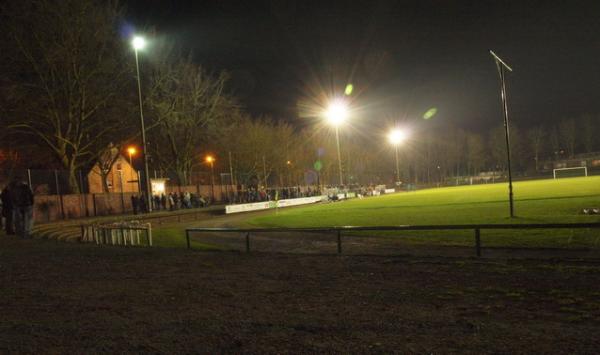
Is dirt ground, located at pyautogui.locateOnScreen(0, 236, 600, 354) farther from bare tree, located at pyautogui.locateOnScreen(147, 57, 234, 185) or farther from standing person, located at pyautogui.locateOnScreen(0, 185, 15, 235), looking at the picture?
bare tree, located at pyautogui.locateOnScreen(147, 57, 234, 185)

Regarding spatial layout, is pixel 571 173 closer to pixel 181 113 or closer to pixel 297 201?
pixel 297 201

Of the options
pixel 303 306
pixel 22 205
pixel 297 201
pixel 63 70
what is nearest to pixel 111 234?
pixel 22 205

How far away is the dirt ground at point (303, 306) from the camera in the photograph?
13.1 ft

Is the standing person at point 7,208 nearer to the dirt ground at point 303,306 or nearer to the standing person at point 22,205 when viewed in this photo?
the standing person at point 22,205

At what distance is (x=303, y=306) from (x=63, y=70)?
1106 inches

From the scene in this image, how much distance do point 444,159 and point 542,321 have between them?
123930mm

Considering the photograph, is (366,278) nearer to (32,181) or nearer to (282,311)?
(282,311)

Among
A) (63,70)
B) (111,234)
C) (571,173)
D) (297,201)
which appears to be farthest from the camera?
(571,173)

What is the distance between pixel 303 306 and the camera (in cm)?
539

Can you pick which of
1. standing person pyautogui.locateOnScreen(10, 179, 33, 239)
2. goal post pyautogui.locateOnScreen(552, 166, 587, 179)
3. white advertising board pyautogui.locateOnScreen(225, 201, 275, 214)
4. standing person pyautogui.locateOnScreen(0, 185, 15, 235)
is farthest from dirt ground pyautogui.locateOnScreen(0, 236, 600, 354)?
goal post pyautogui.locateOnScreen(552, 166, 587, 179)

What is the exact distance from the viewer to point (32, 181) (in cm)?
2639

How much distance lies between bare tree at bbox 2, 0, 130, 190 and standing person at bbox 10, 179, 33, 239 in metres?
13.7

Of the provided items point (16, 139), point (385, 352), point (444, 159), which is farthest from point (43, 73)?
point (444, 159)

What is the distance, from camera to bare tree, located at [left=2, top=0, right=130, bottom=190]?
2462cm
